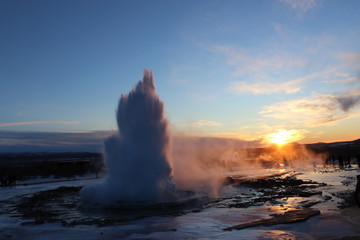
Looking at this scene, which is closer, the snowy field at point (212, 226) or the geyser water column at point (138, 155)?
the snowy field at point (212, 226)

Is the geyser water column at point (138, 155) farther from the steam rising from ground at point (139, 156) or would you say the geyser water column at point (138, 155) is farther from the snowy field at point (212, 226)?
the snowy field at point (212, 226)

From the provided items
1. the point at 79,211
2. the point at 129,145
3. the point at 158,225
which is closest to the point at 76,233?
the point at 158,225

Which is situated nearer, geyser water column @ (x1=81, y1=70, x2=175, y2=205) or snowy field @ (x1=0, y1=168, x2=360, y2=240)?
snowy field @ (x1=0, y1=168, x2=360, y2=240)

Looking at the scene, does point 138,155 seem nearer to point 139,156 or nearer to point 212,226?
point 139,156

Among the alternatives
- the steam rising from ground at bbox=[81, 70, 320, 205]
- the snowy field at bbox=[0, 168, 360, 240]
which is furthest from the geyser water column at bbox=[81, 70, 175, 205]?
the snowy field at bbox=[0, 168, 360, 240]

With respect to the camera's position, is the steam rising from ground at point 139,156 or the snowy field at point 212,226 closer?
the snowy field at point 212,226

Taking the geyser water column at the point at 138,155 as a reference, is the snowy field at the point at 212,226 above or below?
below

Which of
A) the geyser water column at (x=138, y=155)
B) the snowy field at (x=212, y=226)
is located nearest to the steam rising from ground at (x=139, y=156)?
the geyser water column at (x=138, y=155)

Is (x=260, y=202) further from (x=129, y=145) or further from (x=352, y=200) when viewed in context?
(x=129, y=145)

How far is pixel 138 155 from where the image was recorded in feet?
55.5

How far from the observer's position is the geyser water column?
1619 centimetres

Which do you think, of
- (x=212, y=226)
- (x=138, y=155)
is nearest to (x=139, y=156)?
(x=138, y=155)

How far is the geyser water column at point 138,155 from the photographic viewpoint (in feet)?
53.1

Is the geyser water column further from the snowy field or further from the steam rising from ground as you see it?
the snowy field
